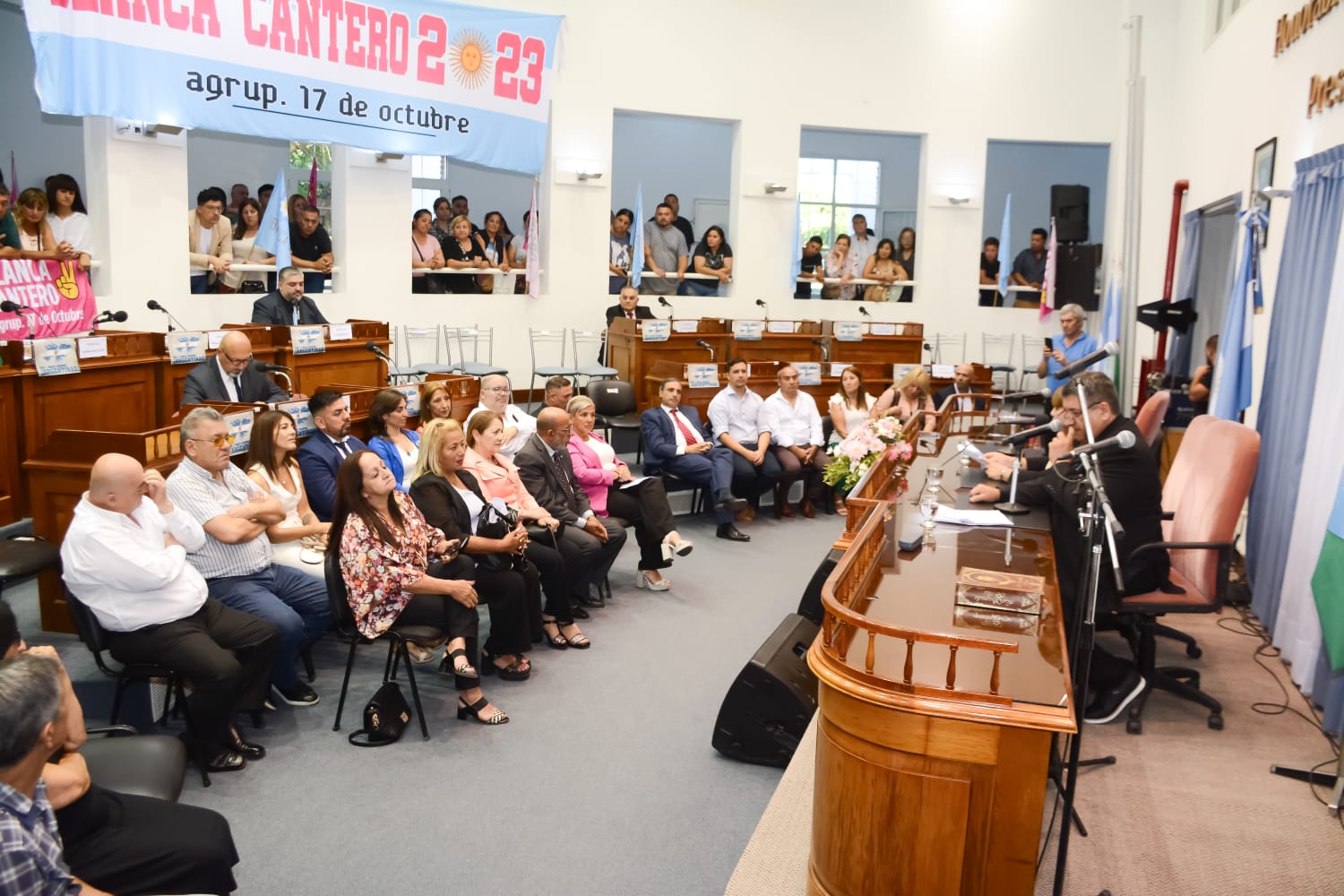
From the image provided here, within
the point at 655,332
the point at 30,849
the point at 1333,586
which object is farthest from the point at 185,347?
the point at 1333,586

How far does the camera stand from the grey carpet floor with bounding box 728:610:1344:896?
3074 millimetres

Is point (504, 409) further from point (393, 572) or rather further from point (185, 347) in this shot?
point (393, 572)

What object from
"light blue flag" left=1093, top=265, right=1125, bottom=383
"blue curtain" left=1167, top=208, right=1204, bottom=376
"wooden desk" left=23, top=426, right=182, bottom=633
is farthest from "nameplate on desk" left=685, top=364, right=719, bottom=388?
"light blue flag" left=1093, top=265, right=1125, bottom=383

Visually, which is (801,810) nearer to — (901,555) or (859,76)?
(901,555)

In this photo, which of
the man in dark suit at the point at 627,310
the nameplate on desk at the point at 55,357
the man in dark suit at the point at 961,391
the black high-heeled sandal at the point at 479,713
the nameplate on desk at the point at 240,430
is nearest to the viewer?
the black high-heeled sandal at the point at 479,713

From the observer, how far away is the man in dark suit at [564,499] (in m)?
5.30

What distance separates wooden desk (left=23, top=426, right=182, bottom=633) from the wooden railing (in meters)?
2.89

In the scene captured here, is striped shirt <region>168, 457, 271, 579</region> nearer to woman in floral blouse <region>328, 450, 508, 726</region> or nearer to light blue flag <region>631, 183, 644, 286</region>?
woman in floral blouse <region>328, 450, 508, 726</region>

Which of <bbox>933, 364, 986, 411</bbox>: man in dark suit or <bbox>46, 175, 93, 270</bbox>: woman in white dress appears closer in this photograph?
<bbox>46, 175, 93, 270</bbox>: woman in white dress

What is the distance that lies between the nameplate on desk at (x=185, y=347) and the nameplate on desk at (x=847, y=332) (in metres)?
5.64

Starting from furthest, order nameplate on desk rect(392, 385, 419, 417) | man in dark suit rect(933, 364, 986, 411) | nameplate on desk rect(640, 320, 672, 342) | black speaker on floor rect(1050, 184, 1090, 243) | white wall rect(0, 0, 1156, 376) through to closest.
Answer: black speaker on floor rect(1050, 184, 1090, 243), white wall rect(0, 0, 1156, 376), nameplate on desk rect(640, 320, 672, 342), man in dark suit rect(933, 364, 986, 411), nameplate on desk rect(392, 385, 419, 417)

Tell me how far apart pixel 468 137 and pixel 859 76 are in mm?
4572

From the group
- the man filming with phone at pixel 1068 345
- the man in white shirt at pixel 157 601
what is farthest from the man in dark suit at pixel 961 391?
the man in white shirt at pixel 157 601

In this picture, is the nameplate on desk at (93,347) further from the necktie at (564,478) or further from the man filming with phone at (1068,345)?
the man filming with phone at (1068,345)
